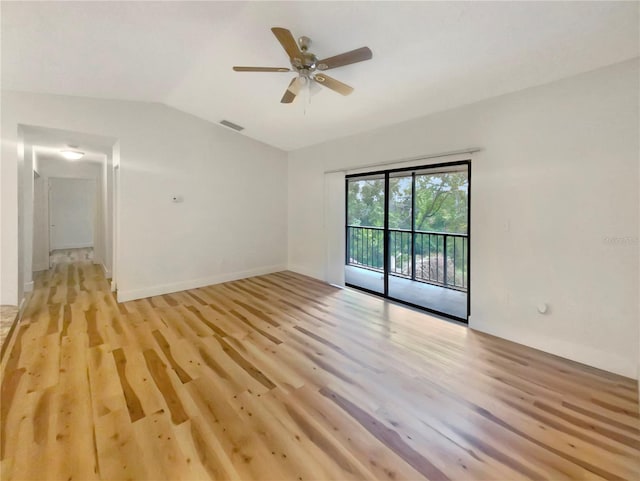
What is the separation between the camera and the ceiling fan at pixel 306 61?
1955 millimetres

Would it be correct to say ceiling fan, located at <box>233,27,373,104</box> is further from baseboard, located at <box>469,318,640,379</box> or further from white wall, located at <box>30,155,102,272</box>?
white wall, located at <box>30,155,102,272</box>

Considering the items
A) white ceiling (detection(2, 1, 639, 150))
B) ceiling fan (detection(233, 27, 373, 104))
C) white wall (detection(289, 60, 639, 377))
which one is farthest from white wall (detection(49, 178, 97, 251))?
white wall (detection(289, 60, 639, 377))

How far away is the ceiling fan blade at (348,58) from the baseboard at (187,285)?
12.8ft

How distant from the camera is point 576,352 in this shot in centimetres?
242

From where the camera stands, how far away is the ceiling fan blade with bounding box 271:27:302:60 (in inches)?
72.5

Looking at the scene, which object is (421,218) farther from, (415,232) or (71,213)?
(71,213)

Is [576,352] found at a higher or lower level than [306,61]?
lower

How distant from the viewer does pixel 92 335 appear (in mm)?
2869

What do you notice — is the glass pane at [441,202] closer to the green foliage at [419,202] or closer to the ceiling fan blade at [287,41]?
the green foliage at [419,202]

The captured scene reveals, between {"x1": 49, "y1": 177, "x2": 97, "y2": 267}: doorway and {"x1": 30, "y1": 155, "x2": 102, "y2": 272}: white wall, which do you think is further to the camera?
{"x1": 49, "y1": 177, "x2": 97, "y2": 267}: doorway

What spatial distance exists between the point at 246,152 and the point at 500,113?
4085 mm

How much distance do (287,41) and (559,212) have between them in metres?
2.80

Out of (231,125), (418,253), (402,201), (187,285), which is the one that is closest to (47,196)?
(187,285)

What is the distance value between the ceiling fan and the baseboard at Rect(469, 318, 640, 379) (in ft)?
9.81
